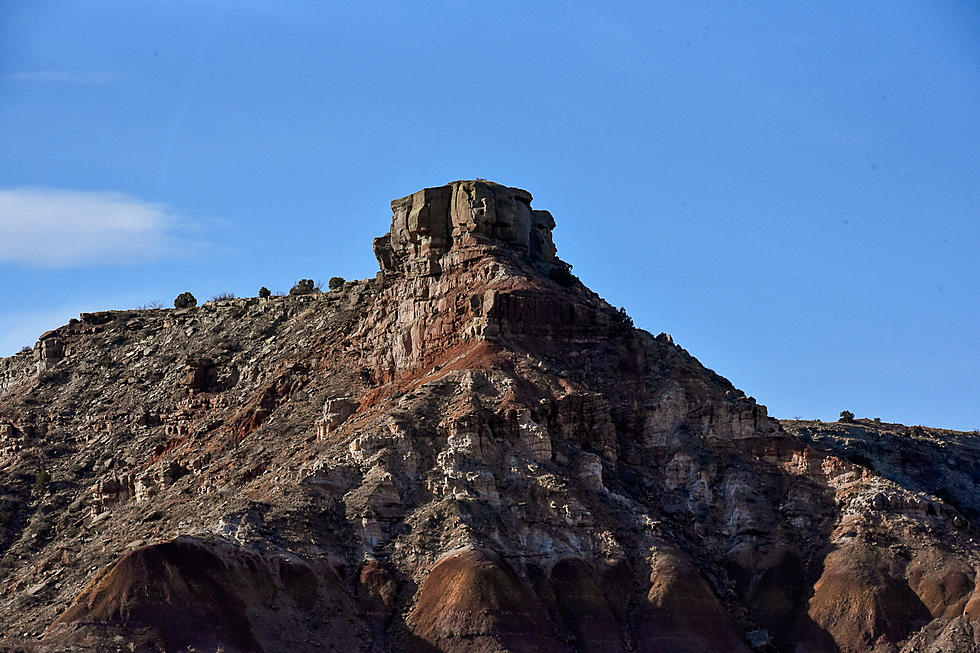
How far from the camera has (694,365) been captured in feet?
481

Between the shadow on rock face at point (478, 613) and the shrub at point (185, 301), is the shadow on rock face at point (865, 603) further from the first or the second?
the shrub at point (185, 301)

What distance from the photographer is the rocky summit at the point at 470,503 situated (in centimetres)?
12050

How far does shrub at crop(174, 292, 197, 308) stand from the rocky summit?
24988 millimetres

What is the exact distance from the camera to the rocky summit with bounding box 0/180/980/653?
4744 inches

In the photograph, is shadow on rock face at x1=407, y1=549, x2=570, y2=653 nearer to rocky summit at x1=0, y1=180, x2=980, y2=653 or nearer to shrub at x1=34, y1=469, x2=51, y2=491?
rocky summit at x1=0, y1=180, x2=980, y2=653

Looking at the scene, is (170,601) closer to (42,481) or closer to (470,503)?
(470,503)

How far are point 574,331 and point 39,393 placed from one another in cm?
4791

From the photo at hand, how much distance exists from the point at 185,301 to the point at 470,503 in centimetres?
6697

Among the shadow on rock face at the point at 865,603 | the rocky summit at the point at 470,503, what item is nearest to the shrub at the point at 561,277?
the rocky summit at the point at 470,503

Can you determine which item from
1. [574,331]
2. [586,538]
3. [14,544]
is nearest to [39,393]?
[14,544]

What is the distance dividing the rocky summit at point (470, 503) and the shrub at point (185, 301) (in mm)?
24988

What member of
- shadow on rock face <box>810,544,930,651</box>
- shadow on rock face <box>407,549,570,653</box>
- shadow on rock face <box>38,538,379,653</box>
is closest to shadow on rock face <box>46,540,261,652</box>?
shadow on rock face <box>38,538,379,653</box>

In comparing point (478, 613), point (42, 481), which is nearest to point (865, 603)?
point (478, 613)

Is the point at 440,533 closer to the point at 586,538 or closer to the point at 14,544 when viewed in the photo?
the point at 586,538
